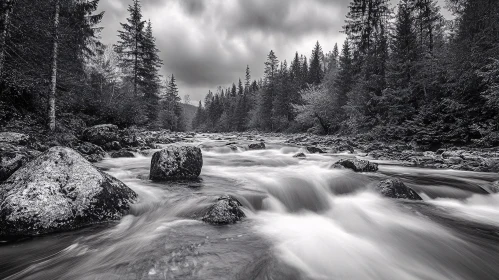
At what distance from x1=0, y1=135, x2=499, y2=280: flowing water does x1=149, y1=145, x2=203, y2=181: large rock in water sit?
39cm

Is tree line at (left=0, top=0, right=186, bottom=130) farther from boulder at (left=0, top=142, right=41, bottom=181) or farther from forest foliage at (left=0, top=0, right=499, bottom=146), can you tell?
boulder at (left=0, top=142, right=41, bottom=181)

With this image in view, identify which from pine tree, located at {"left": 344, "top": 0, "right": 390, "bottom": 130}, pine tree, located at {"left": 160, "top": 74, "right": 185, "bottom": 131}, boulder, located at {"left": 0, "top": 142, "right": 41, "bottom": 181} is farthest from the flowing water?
pine tree, located at {"left": 160, "top": 74, "right": 185, "bottom": 131}

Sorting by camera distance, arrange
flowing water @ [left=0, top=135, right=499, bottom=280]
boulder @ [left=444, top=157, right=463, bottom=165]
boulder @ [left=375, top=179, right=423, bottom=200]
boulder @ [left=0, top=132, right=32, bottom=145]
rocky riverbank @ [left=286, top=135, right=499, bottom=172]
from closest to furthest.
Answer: flowing water @ [left=0, top=135, right=499, bottom=280], boulder @ [left=375, top=179, right=423, bottom=200], boulder @ [left=0, top=132, right=32, bottom=145], rocky riverbank @ [left=286, top=135, right=499, bottom=172], boulder @ [left=444, top=157, right=463, bottom=165]

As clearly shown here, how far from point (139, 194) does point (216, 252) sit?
2.81m

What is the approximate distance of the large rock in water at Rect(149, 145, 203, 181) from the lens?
5.86 meters

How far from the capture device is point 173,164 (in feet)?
19.6

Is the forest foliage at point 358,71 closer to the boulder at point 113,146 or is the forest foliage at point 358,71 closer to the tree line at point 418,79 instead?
the tree line at point 418,79

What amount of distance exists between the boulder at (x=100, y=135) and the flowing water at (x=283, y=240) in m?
6.99

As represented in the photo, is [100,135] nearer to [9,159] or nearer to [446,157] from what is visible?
[9,159]

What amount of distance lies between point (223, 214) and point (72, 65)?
16356 millimetres

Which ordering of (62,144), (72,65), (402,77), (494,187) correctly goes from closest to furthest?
(494,187)
(62,144)
(72,65)
(402,77)

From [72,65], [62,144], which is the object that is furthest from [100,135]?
[72,65]

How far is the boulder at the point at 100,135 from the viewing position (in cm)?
1091

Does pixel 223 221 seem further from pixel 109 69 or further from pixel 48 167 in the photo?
pixel 109 69
